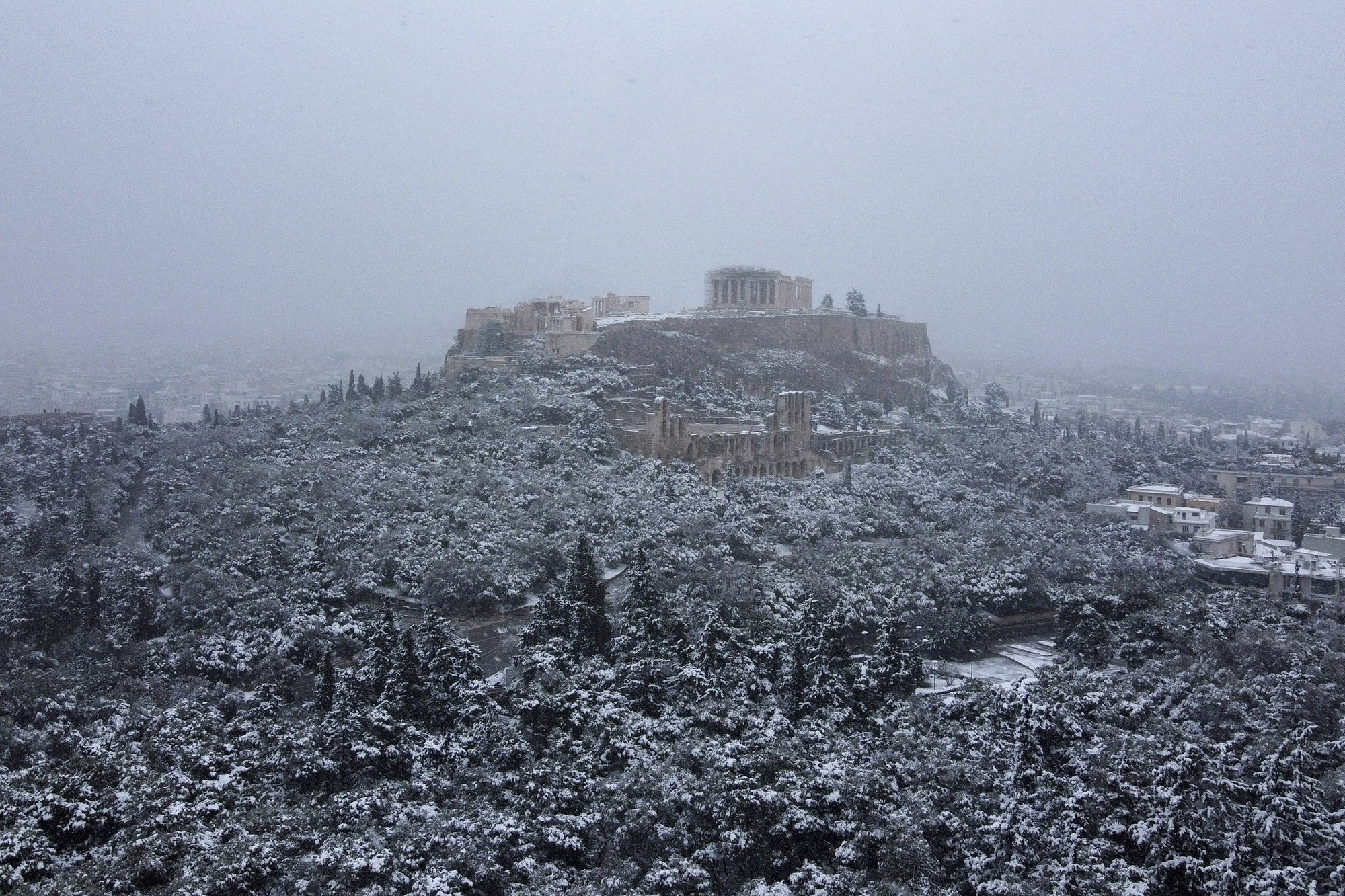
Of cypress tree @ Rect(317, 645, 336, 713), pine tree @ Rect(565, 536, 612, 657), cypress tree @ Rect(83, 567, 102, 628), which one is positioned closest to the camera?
cypress tree @ Rect(317, 645, 336, 713)

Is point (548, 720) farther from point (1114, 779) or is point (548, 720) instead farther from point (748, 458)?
point (748, 458)

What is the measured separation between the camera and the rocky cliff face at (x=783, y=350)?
2094 inches

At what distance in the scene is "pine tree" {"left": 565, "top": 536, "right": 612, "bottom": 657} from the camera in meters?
25.0

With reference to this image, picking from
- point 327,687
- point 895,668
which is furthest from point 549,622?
point 895,668

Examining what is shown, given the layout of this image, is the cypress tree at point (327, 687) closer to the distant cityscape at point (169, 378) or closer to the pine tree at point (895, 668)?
the pine tree at point (895, 668)

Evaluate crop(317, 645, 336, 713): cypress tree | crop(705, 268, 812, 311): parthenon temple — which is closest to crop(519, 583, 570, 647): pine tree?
crop(317, 645, 336, 713): cypress tree

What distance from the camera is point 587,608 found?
83.9ft

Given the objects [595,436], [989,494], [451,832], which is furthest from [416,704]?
[989,494]

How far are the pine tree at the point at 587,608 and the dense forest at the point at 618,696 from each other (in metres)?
0.08

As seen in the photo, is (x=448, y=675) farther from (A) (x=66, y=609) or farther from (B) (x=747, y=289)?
(B) (x=747, y=289)

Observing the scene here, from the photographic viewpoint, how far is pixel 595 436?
43562mm

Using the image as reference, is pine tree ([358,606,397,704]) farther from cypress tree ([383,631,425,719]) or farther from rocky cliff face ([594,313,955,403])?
rocky cliff face ([594,313,955,403])

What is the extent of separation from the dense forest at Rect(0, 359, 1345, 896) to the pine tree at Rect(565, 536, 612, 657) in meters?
0.08

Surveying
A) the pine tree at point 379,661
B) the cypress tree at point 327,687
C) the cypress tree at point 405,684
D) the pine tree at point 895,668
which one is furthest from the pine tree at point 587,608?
the pine tree at point 895,668
